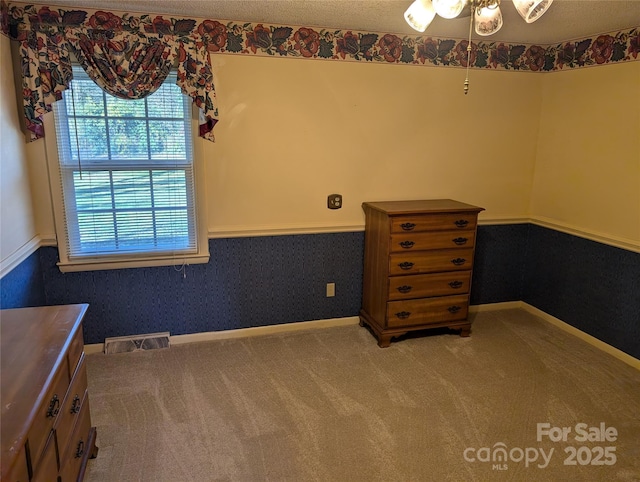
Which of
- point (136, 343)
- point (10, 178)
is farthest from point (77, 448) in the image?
point (10, 178)

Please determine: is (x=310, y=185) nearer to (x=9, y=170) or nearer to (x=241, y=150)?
(x=241, y=150)

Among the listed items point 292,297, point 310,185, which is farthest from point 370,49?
point 292,297

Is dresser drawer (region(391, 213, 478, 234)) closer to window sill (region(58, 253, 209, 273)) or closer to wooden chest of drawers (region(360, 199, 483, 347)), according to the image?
wooden chest of drawers (region(360, 199, 483, 347))

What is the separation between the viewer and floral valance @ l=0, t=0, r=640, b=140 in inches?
102

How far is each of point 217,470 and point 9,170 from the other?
6.40 ft

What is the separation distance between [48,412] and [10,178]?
1581mm

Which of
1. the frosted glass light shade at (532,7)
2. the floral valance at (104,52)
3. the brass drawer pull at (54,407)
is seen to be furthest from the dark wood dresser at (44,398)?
the frosted glass light shade at (532,7)

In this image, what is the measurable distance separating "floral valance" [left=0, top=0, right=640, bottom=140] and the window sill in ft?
2.82

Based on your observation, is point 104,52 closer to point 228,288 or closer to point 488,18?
point 228,288

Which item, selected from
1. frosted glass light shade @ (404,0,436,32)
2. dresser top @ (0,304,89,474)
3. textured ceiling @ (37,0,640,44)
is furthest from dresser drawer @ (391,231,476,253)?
dresser top @ (0,304,89,474)

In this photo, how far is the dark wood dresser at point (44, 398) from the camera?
1.23 metres

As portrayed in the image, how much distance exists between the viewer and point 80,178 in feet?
9.55

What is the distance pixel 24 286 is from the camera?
261 centimetres

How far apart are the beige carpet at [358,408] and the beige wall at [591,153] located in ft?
3.13
